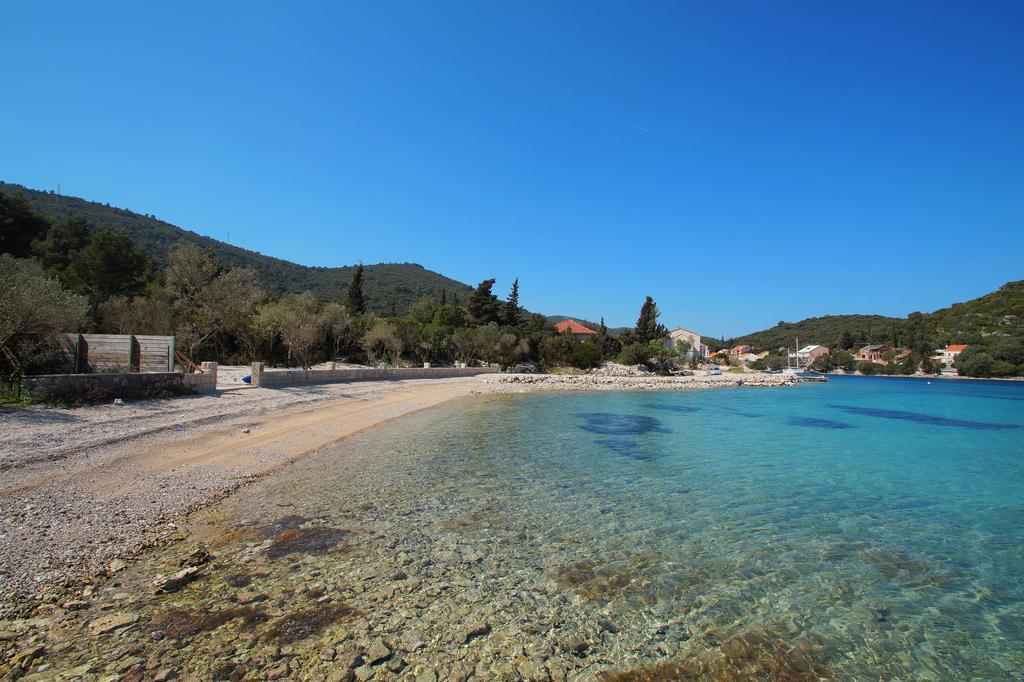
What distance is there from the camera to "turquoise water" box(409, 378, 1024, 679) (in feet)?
15.7

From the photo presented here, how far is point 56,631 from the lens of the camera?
4.15 m

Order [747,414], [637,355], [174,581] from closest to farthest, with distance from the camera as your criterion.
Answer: [174,581], [747,414], [637,355]

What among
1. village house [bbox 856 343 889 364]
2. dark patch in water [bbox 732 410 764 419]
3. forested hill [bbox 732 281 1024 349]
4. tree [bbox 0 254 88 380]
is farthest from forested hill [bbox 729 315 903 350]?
tree [bbox 0 254 88 380]

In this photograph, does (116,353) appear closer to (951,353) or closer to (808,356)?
(951,353)

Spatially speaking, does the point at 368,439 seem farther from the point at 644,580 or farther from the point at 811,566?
the point at 811,566

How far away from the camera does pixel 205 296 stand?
107 feet

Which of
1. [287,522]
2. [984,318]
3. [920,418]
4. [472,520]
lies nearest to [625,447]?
[472,520]

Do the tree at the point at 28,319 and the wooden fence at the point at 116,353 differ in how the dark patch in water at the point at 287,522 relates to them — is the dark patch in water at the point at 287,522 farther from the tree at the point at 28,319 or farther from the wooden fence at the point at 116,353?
the wooden fence at the point at 116,353

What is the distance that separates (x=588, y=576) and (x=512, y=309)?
71.6 meters

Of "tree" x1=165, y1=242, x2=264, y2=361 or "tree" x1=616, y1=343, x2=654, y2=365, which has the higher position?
"tree" x1=165, y1=242, x2=264, y2=361

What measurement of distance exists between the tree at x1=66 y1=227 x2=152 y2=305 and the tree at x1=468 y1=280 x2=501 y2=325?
4307 centimetres

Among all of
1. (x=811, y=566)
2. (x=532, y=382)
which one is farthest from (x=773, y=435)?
(x=532, y=382)

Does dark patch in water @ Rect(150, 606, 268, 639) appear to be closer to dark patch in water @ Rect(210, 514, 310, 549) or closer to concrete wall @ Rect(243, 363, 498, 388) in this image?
dark patch in water @ Rect(210, 514, 310, 549)

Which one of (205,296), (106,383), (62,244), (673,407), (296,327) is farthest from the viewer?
(62,244)
